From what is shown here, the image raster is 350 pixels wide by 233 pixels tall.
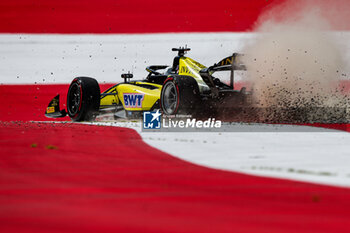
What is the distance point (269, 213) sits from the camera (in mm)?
2115

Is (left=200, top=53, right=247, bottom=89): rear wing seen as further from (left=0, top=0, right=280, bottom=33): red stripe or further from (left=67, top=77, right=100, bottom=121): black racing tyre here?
(left=0, top=0, right=280, bottom=33): red stripe

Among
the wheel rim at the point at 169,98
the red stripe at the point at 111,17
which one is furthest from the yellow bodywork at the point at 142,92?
the red stripe at the point at 111,17

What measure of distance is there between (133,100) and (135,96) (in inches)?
3.3

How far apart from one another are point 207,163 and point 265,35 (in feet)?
19.6

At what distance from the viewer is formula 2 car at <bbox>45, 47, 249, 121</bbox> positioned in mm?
7027

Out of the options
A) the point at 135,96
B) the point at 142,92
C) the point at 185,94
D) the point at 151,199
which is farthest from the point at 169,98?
the point at 151,199

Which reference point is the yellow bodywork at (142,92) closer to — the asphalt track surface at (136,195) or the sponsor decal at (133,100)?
the sponsor decal at (133,100)

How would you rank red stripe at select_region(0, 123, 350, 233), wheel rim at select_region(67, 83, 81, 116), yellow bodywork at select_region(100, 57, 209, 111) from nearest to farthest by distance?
red stripe at select_region(0, 123, 350, 233)
yellow bodywork at select_region(100, 57, 209, 111)
wheel rim at select_region(67, 83, 81, 116)

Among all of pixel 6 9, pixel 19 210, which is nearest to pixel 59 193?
pixel 19 210

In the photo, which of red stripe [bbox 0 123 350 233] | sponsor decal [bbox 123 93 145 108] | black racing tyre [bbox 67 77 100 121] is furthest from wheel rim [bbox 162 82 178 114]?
red stripe [bbox 0 123 350 233]

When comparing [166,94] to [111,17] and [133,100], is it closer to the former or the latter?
[133,100]

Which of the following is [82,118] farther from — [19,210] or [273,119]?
[19,210]

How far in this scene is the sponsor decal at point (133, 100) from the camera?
826cm

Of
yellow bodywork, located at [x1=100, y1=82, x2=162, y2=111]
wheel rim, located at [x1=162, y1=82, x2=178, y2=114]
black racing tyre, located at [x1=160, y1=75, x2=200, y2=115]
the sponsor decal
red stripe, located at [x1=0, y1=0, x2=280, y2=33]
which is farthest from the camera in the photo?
red stripe, located at [x1=0, y1=0, x2=280, y2=33]
